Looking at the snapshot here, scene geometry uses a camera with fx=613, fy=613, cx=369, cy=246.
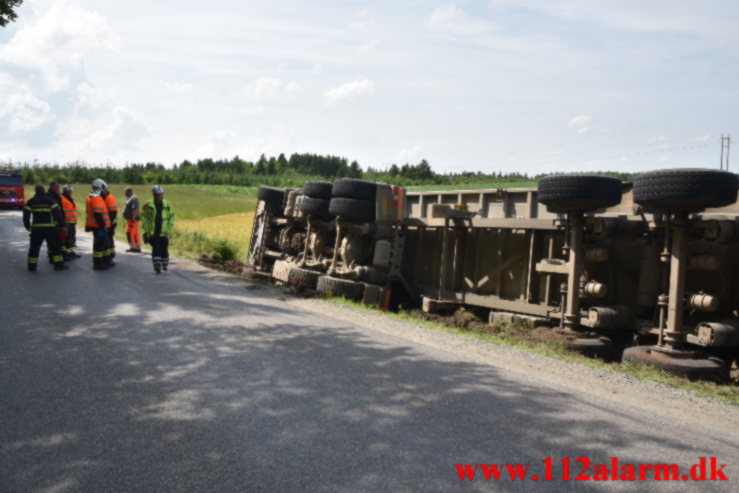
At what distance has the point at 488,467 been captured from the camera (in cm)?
371

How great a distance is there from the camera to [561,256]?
29.7 feet

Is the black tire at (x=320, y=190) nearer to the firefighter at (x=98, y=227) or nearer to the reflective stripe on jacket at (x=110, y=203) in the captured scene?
the firefighter at (x=98, y=227)

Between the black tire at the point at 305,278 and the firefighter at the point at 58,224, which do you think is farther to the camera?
the firefighter at the point at 58,224

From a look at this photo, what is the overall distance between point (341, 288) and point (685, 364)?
5.87m

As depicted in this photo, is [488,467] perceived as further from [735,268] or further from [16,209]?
[16,209]

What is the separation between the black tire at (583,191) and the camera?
7621 millimetres

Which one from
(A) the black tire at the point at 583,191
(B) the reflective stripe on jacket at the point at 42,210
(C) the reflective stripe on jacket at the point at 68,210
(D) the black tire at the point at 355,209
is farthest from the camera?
(C) the reflective stripe on jacket at the point at 68,210

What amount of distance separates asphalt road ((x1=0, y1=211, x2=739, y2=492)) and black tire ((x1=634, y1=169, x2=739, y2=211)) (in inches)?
99.1

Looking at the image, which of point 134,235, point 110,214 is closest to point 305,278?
point 110,214

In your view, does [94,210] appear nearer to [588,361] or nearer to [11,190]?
[588,361]

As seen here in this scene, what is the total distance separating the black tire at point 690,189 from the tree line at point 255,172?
4399 centimetres

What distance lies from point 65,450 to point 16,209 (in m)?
41.5

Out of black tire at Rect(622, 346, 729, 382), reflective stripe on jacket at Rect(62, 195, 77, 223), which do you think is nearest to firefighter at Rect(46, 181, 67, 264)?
reflective stripe on jacket at Rect(62, 195, 77, 223)

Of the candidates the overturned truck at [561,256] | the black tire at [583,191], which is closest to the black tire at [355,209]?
the overturned truck at [561,256]
